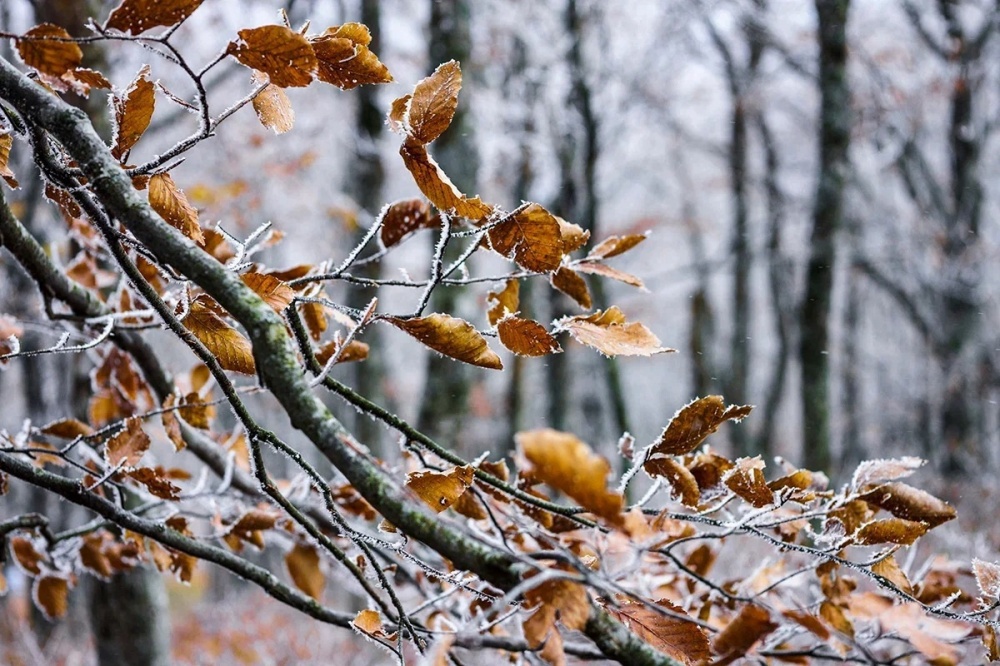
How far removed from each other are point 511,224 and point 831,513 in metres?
0.53

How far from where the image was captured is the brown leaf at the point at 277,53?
713 millimetres

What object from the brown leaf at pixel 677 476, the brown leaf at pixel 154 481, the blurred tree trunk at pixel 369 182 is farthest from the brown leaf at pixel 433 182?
the blurred tree trunk at pixel 369 182

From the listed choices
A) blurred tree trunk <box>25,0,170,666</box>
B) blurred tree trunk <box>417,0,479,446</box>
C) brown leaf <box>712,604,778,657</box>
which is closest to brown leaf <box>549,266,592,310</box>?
brown leaf <box>712,604,778,657</box>

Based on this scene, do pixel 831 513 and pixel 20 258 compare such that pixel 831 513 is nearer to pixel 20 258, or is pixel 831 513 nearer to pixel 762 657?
pixel 762 657

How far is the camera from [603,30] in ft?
22.8

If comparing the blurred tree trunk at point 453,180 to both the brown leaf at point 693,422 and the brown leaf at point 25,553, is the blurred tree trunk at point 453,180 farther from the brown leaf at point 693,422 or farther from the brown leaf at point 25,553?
the brown leaf at point 693,422

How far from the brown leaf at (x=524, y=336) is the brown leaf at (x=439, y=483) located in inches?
6.2

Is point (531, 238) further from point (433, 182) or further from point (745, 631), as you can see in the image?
point (745, 631)

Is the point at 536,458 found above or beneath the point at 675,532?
above

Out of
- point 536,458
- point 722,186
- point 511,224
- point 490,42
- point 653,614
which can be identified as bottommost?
point 653,614

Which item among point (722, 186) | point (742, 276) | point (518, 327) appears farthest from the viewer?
point (722, 186)

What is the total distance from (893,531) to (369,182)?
5.71 meters

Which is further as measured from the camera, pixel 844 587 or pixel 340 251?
pixel 340 251

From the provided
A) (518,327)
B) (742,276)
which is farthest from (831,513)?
(742,276)
